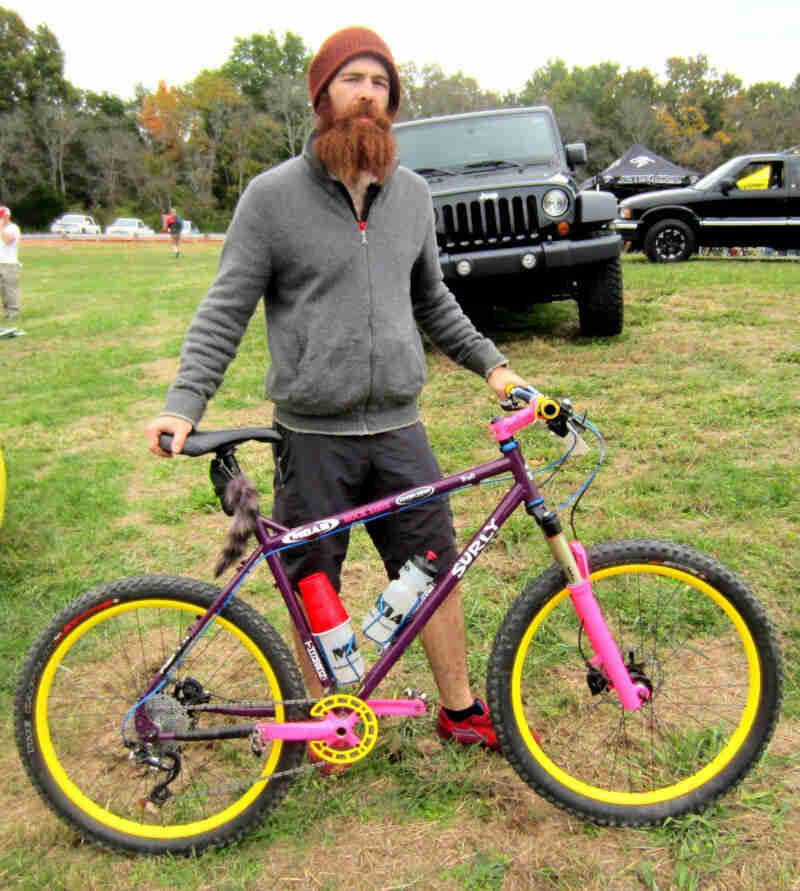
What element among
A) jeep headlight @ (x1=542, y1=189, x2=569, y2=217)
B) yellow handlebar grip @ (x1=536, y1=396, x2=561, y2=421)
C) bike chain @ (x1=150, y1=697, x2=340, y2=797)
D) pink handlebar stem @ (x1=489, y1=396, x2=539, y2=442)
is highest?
jeep headlight @ (x1=542, y1=189, x2=569, y2=217)

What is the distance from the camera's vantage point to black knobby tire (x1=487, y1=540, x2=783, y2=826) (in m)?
2.08

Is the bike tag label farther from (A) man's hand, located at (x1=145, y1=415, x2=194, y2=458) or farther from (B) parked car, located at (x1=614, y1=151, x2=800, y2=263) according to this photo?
(B) parked car, located at (x1=614, y1=151, x2=800, y2=263)

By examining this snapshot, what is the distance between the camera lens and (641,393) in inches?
219

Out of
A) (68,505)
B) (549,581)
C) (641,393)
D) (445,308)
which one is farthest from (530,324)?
(549,581)

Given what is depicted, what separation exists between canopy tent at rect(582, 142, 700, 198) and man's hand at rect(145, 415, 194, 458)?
767 inches

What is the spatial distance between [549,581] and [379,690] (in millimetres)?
967

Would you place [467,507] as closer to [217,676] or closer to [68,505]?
[217,676]

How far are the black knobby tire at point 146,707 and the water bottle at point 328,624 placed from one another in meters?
0.11

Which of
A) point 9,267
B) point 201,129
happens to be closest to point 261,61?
point 201,129

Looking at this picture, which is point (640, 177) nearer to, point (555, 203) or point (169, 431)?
point (555, 203)

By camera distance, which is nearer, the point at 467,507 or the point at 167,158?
the point at 467,507

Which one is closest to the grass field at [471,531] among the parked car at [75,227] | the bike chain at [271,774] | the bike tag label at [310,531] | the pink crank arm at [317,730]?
the bike chain at [271,774]

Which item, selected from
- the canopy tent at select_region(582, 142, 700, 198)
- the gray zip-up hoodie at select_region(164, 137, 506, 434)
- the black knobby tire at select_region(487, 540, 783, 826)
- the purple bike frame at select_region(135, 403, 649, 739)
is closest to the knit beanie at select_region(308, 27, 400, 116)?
the gray zip-up hoodie at select_region(164, 137, 506, 434)

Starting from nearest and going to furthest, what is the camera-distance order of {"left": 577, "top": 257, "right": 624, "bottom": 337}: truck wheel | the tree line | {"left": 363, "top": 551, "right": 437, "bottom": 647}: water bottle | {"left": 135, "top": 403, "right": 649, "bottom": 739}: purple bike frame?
{"left": 135, "top": 403, "right": 649, "bottom": 739}: purple bike frame < {"left": 363, "top": 551, "right": 437, "bottom": 647}: water bottle < {"left": 577, "top": 257, "right": 624, "bottom": 337}: truck wheel < the tree line
